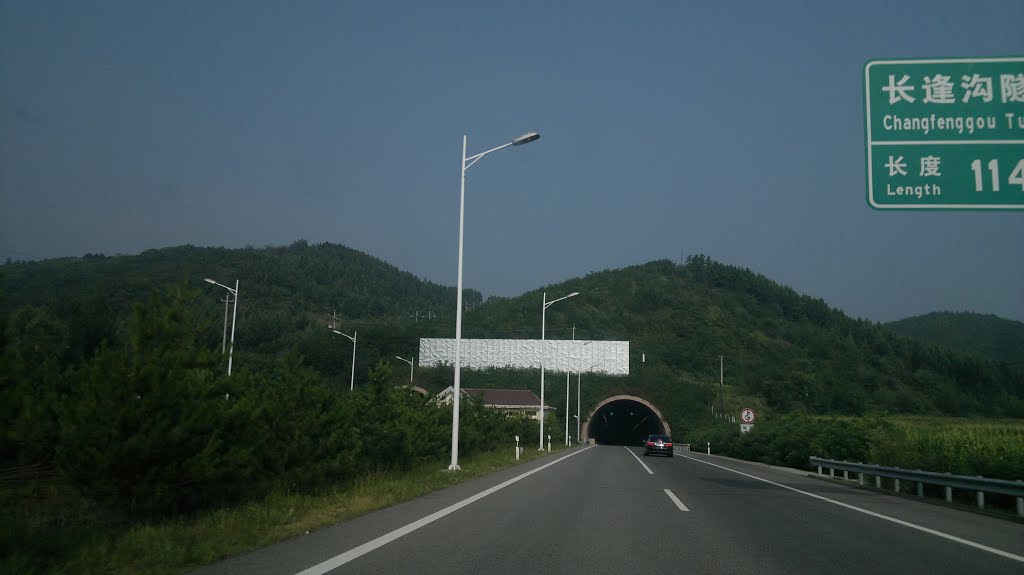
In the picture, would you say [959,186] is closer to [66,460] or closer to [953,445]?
[953,445]

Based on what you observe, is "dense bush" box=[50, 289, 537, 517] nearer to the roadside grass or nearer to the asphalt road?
the roadside grass

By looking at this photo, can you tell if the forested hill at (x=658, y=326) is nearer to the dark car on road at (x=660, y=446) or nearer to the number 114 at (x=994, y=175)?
the dark car on road at (x=660, y=446)

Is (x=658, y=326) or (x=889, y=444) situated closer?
(x=889, y=444)

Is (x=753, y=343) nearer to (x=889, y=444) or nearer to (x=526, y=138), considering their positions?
(x=889, y=444)

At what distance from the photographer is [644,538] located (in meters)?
8.64

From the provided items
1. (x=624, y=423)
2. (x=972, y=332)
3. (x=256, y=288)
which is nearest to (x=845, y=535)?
(x=624, y=423)

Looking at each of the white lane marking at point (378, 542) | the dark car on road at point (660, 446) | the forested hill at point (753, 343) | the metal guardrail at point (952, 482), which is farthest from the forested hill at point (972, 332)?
the white lane marking at point (378, 542)

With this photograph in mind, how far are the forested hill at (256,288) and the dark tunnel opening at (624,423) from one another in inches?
1339

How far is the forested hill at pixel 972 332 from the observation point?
125 metres

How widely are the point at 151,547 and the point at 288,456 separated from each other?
5.27 meters

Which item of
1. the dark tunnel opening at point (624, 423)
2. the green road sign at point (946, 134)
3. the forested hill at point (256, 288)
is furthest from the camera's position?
the dark tunnel opening at point (624, 423)

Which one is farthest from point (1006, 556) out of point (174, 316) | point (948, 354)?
point (948, 354)

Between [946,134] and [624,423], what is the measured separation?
3509 inches

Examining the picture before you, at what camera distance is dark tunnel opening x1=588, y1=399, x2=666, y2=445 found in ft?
270
